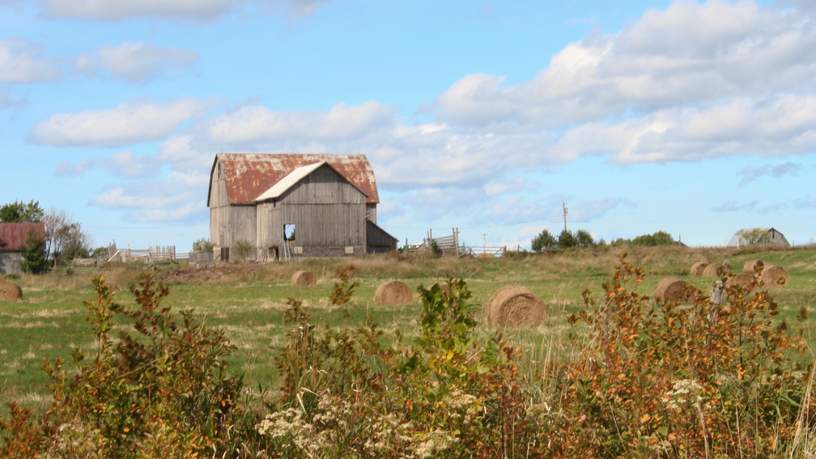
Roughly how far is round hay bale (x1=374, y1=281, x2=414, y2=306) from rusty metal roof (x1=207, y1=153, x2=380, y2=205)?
1332 inches

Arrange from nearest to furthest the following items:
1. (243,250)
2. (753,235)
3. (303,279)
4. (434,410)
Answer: (434,410) < (303,279) < (243,250) < (753,235)

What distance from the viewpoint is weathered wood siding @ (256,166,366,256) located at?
62781mm

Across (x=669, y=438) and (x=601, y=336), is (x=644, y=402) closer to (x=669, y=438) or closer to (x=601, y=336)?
(x=669, y=438)

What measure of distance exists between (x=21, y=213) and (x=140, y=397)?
303 ft

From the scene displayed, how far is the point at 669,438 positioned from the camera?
21.8 ft

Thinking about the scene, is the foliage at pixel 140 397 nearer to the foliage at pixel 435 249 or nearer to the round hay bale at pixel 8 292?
the round hay bale at pixel 8 292

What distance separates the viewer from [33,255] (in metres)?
68.2

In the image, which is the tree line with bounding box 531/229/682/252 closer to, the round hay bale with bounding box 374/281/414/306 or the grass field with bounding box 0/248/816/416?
the grass field with bounding box 0/248/816/416

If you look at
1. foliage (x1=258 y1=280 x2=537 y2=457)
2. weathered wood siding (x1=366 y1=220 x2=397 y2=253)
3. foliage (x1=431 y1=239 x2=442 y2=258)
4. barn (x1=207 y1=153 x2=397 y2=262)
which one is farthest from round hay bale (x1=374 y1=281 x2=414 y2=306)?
weathered wood siding (x1=366 y1=220 x2=397 y2=253)

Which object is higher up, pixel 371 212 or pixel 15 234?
pixel 371 212

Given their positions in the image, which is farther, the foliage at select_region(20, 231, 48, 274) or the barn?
the foliage at select_region(20, 231, 48, 274)

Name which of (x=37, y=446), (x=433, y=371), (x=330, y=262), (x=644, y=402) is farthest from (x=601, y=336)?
(x=330, y=262)

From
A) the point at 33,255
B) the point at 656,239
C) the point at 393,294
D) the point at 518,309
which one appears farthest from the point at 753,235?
the point at 518,309

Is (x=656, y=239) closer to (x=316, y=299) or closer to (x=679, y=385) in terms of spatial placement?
(x=316, y=299)
